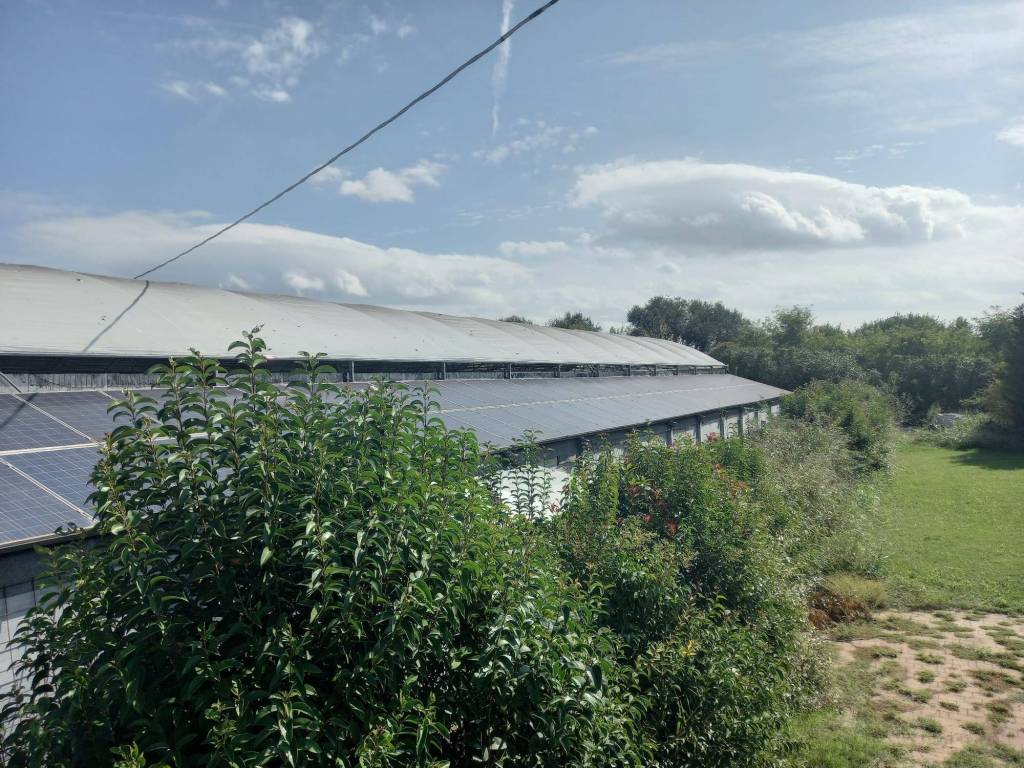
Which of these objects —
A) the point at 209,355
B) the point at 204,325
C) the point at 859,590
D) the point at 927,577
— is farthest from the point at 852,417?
the point at 209,355

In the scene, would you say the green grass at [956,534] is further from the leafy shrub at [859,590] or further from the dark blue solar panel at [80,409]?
the dark blue solar panel at [80,409]

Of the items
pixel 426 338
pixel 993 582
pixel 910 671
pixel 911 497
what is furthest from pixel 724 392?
pixel 910 671

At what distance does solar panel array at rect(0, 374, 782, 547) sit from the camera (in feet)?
23.9

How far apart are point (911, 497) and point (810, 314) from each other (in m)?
45.3

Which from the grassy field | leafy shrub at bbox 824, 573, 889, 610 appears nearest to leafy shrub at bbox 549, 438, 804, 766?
the grassy field

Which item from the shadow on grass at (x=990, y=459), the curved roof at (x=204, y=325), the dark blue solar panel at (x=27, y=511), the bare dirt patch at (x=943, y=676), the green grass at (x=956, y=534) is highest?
the curved roof at (x=204, y=325)

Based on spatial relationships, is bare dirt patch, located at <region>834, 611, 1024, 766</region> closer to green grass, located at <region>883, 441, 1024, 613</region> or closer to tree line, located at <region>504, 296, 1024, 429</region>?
green grass, located at <region>883, 441, 1024, 613</region>

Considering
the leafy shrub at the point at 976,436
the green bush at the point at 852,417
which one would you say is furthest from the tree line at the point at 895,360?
the green bush at the point at 852,417

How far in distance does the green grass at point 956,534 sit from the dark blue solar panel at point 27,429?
14.9 metres

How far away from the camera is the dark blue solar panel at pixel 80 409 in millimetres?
10203

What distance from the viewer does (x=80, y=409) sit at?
11.0 metres

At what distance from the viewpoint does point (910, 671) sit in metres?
10.3

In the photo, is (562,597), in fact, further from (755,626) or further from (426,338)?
(426,338)

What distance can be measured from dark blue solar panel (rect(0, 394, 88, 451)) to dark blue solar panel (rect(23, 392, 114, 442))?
0.22 meters
